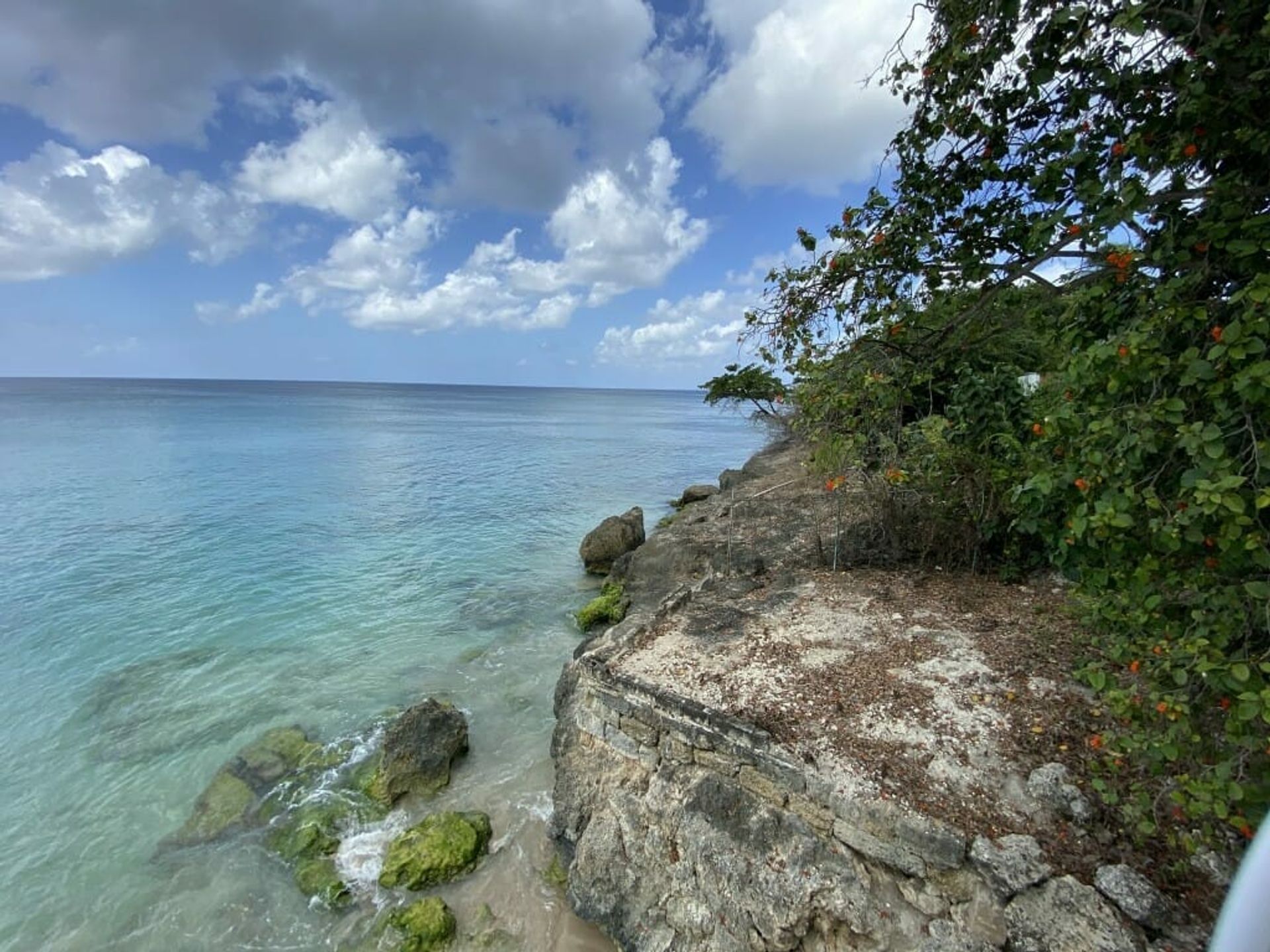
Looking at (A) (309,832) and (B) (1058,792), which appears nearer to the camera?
(B) (1058,792)

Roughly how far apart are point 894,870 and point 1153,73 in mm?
5365

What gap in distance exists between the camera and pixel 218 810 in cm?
756

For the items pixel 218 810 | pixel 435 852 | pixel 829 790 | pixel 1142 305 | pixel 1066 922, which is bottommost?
pixel 218 810

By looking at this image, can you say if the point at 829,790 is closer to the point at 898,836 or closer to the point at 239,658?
the point at 898,836

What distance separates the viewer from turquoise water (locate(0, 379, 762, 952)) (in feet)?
20.7

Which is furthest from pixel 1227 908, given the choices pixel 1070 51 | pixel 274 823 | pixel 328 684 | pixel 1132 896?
pixel 328 684

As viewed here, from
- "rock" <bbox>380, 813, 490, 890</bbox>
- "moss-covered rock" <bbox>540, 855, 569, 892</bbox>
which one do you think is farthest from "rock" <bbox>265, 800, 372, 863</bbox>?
"moss-covered rock" <bbox>540, 855, 569, 892</bbox>

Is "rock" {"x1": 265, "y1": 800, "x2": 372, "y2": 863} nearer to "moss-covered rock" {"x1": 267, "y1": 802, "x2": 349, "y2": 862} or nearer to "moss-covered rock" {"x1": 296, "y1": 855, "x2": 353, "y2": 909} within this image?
"moss-covered rock" {"x1": 267, "y1": 802, "x2": 349, "y2": 862}

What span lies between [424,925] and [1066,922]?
5.50 metres

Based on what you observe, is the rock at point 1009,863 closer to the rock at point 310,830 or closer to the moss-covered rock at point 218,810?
the rock at point 310,830

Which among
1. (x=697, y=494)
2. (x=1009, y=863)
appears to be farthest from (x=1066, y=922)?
(x=697, y=494)

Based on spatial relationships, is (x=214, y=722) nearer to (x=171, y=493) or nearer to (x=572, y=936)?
(x=572, y=936)

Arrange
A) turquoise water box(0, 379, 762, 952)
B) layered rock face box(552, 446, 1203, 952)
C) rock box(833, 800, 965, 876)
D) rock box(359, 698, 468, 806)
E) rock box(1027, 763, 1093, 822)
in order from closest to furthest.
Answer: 1. layered rock face box(552, 446, 1203, 952)
2. rock box(833, 800, 965, 876)
3. rock box(1027, 763, 1093, 822)
4. turquoise water box(0, 379, 762, 952)
5. rock box(359, 698, 468, 806)

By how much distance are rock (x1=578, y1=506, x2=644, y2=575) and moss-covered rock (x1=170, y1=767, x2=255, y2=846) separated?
9257mm
